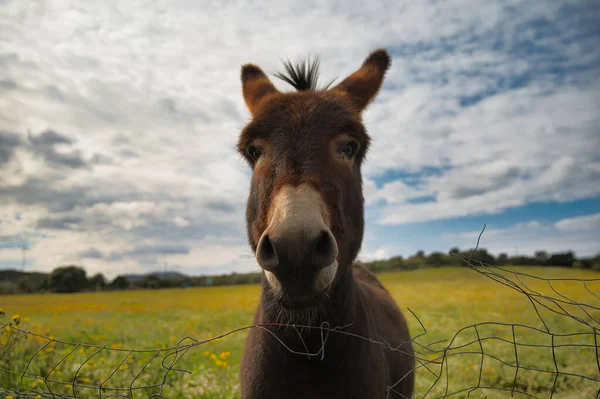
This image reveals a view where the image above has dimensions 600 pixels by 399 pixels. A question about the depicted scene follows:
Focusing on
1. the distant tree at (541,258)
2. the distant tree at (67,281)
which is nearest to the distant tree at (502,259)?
the distant tree at (541,258)

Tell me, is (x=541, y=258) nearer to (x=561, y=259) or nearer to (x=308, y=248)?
(x=561, y=259)

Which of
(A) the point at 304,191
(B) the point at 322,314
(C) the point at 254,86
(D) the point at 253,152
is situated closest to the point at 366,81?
(C) the point at 254,86

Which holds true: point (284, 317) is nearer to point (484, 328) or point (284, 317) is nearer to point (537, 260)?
point (484, 328)

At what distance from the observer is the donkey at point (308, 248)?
7.63 feet

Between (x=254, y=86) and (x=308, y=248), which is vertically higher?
(x=254, y=86)

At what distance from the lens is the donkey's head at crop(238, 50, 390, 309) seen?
2.28m

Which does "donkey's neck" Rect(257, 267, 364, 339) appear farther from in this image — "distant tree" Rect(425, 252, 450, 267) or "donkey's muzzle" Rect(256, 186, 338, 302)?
"distant tree" Rect(425, 252, 450, 267)

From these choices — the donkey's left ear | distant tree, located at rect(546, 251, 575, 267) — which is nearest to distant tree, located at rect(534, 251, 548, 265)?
distant tree, located at rect(546, 251, 575, 267)

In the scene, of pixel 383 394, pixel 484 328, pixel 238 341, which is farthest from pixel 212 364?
pixel 484 328

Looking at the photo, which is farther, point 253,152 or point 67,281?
point 67,281

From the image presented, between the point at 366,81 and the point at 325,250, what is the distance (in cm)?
265

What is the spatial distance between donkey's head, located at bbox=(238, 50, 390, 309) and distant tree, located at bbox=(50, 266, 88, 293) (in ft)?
201

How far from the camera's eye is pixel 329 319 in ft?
10.0

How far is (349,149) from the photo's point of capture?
134 inches
